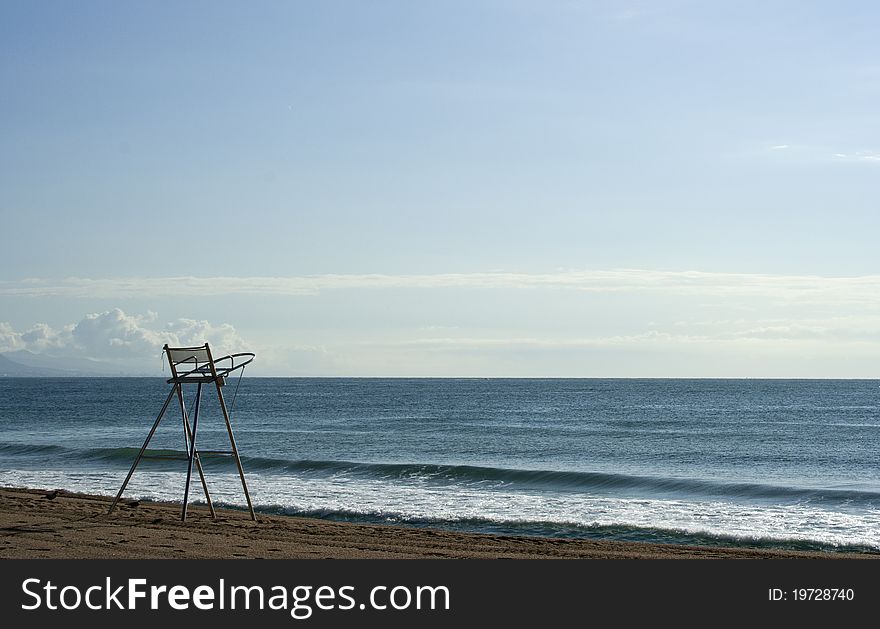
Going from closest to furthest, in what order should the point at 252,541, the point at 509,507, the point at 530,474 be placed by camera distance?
the point at 252,541 → the point at 509,507 → the point at 530,474

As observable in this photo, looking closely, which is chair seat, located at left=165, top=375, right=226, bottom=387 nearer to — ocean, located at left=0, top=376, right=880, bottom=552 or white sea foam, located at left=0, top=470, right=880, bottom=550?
ocean, located at left=0, top=376, right=880, bottom=552

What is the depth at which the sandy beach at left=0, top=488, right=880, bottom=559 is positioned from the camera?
1099 centimetres

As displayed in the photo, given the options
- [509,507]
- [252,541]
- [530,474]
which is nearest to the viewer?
[252,541]

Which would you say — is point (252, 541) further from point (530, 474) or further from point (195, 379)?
point (530, 474)

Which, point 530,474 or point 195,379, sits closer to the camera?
point 195,379

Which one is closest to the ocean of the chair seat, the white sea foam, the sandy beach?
the white sea foam

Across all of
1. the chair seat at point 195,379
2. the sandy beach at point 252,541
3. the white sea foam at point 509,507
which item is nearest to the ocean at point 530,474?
the white sea foam at point 509,507

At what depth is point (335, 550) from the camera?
38.3ft

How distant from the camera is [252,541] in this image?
12.3 metres

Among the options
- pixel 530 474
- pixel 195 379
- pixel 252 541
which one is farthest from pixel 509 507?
pixel 252 541

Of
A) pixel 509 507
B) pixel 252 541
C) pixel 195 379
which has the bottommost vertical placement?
pixel 509 507

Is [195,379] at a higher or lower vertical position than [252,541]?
higher
